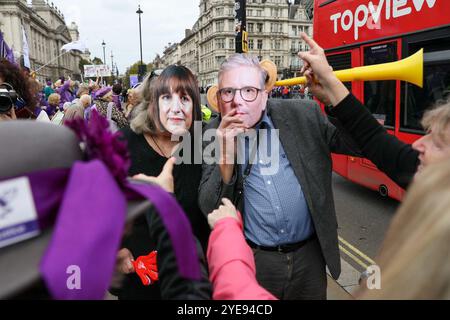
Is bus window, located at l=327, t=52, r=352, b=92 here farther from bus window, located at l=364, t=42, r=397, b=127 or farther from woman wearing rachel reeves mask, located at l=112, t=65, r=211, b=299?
woman wearing rachel reeves mask, located at l=112, t=65, r=211, b=299

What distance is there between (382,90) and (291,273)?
14.2ft

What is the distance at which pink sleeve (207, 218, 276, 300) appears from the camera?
1048mm

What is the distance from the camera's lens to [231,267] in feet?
3.71

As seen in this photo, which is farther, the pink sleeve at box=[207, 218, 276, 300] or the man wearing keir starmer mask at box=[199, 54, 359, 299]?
the man wearing keir starmer mask at box=[199, 54, 359, 299]

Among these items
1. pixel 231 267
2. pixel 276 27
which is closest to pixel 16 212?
pixel 231 267

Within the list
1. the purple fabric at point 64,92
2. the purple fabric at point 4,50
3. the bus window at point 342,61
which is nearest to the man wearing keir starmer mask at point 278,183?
the purple fabric at point 4,50

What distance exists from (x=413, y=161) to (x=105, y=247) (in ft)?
4.58

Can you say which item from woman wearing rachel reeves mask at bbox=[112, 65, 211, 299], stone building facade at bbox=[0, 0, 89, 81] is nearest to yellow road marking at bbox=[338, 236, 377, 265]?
woman wearing rachel reeves mask at bbox=[112, 65, 211, 299]

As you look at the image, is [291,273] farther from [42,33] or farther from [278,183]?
[42,33]

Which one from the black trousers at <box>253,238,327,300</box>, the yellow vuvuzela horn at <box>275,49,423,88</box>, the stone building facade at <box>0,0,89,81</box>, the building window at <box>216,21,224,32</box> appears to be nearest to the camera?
the black trousers at <box>253,238,327,300</box>

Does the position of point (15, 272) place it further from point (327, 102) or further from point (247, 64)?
point (247, 64)

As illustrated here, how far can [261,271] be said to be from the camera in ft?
6.23

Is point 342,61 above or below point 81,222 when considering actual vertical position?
above

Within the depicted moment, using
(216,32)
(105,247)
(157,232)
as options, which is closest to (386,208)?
(157,232)
